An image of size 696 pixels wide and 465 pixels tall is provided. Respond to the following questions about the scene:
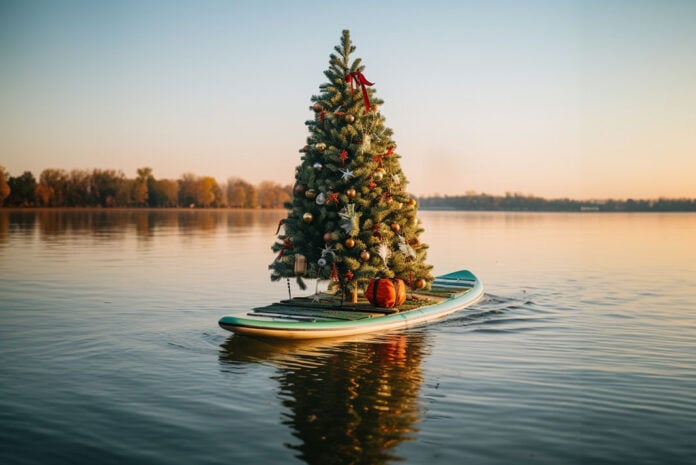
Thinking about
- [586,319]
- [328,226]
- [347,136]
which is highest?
[347,136]

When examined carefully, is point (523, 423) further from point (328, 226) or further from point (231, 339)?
point (328, 226)

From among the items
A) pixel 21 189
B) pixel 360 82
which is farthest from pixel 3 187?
pixel 360 82

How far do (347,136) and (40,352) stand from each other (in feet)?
31.2

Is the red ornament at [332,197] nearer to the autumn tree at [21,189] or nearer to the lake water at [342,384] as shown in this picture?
the lake water at [342,384]

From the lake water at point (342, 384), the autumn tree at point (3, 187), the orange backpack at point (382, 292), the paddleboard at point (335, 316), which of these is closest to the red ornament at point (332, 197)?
the orange backpack at point (382, 292)

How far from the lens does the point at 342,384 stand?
1241 centimetres

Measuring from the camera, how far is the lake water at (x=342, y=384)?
921cm

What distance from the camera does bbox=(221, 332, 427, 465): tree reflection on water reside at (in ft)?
30.3

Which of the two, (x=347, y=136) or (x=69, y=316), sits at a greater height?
(x=347, y=136)

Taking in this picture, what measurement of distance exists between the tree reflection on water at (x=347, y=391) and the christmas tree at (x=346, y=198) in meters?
2.75

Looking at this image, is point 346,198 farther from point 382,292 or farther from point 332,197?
point 382,292

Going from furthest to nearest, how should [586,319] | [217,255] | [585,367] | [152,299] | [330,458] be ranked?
[217,255] < [152,299] < [586,319] < [585,367] < [330,458]

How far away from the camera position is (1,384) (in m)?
12.2

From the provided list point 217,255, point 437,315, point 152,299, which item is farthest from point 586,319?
point 217,255
